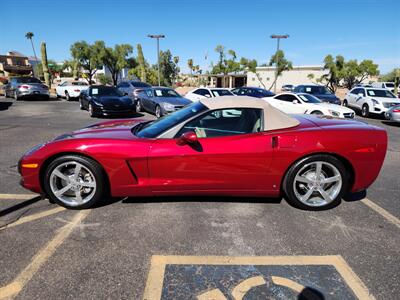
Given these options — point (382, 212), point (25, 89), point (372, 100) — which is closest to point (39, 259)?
point (382, 212)

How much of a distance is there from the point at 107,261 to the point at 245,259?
1254 mm

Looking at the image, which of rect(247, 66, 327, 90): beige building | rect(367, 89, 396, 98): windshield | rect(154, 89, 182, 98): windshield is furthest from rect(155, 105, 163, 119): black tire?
rect(247, 66, 327, 90): beige building

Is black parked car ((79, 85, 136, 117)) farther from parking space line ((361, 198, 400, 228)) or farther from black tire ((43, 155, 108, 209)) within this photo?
parking space line ((361, 198, 400, 228))

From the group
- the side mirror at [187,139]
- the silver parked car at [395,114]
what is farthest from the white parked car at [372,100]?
the side mirror at [187,139]

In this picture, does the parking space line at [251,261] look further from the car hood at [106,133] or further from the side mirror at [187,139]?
the car hood at [106,133]

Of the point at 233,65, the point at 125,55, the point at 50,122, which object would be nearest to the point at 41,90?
the point at 50,122

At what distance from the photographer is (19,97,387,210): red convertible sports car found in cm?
319

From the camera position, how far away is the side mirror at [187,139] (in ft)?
9.97

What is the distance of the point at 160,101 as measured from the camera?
11.5 metres

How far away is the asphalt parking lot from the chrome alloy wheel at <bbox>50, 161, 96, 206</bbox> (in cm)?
16

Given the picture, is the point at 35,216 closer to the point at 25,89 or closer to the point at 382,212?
the point at 382,212

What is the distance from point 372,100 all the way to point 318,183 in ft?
40.9

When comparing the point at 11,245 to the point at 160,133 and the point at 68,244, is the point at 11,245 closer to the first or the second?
the point at 68,244

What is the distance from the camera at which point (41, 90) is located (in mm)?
17609
